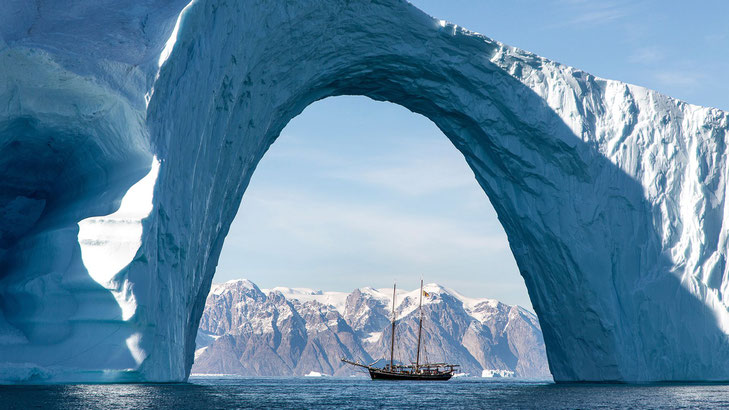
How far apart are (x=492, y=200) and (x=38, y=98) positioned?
49.4 feet

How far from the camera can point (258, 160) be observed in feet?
74.1

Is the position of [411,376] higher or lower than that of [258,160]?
lower

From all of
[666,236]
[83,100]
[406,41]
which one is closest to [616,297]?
[666,236]

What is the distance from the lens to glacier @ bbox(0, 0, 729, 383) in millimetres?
14617

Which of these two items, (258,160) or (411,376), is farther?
(411,376)

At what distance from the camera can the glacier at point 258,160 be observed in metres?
14.6

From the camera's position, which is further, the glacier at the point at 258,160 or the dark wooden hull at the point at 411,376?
the dark wooden hull at the point at 411,376

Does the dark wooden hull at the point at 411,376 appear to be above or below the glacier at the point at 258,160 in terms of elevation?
below

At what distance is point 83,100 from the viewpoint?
50.0 ft

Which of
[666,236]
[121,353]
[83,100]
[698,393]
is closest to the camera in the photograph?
[121,353]

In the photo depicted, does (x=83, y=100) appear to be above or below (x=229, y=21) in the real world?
below

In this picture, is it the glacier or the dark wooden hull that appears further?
the dark wooden hull

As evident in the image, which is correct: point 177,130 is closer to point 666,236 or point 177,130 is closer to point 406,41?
point 406,41

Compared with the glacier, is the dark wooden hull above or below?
below
